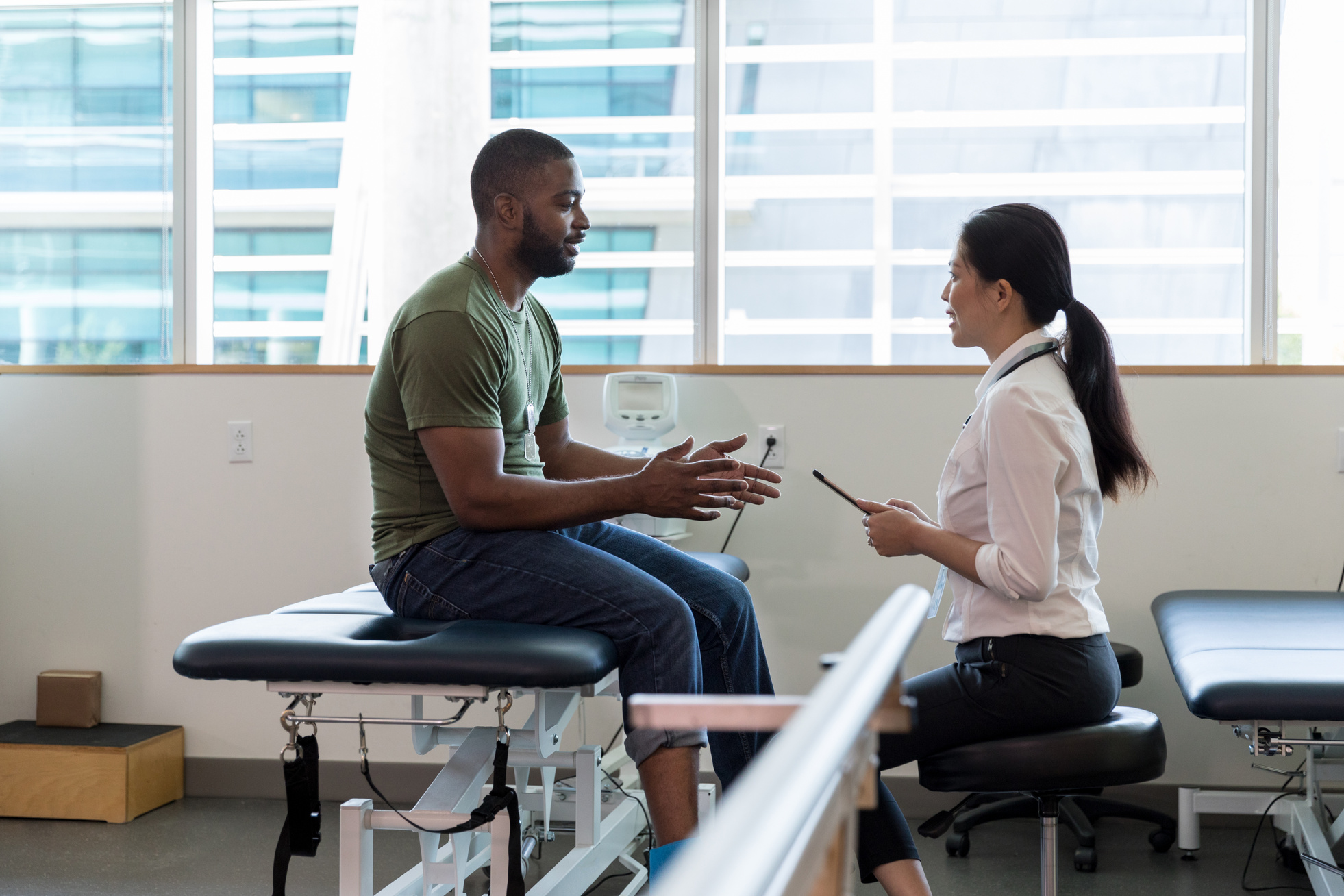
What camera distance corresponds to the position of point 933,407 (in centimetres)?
279

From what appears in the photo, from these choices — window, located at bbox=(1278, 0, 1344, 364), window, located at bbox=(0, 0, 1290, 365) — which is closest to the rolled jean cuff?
window, located at bbox=(0, 0, 1290, 365)

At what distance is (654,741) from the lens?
5.13ft

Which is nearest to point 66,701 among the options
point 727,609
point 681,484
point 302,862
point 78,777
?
point 78,777

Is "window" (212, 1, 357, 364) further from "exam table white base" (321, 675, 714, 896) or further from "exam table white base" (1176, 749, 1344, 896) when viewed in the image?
"exam table white base" (1176, 749, 1344, 896)

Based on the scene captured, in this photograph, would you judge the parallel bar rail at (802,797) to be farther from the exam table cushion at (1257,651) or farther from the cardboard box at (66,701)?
the cardboard box at (66,701)

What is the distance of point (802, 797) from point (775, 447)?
8.21 ft

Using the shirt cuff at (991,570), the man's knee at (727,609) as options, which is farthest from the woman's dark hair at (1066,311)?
the man's knee at (727,609)

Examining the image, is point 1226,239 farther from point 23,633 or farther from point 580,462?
point 23,633

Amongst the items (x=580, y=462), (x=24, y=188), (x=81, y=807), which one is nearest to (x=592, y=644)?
(x=580, y=462)

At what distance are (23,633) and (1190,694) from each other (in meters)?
2.88

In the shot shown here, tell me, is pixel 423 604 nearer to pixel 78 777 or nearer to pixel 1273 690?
pixel 1273 690

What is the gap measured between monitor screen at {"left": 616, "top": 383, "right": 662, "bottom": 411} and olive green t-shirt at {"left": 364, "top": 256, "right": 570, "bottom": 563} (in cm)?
A: 79

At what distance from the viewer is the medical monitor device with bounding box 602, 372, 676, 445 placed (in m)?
2.73

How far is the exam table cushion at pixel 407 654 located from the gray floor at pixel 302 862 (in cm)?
94
